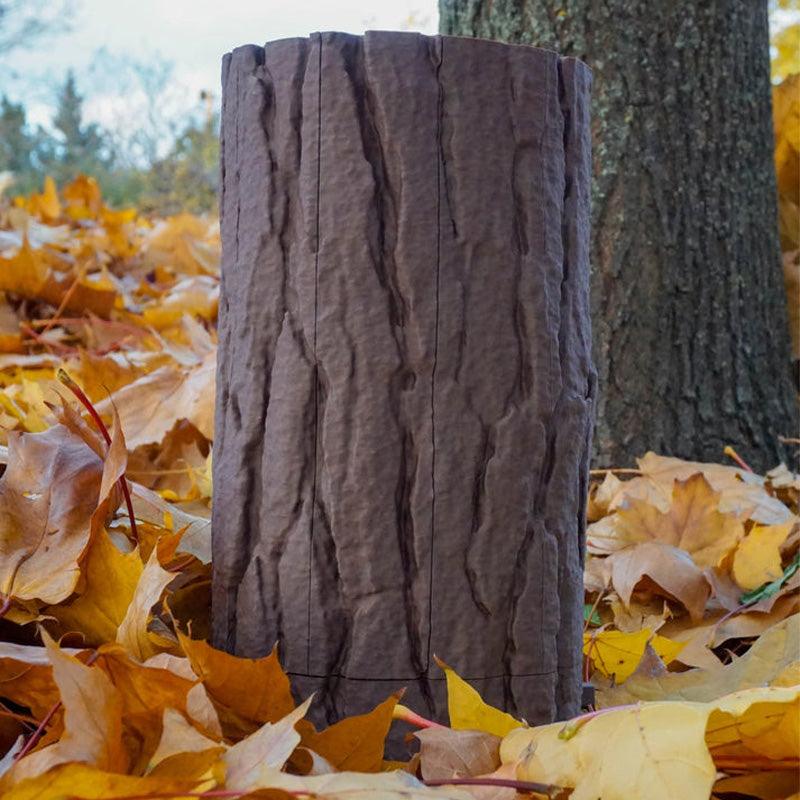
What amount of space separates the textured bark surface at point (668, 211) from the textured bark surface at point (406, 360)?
41.9 inches

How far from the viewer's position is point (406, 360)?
37.9 inches

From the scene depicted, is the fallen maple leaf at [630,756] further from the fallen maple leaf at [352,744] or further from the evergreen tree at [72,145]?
the evergreen tree at [72,145]

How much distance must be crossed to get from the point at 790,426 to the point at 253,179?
1.60 m

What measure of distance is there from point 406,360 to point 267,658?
297 mm

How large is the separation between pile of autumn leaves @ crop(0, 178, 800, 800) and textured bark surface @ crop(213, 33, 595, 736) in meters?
0.12

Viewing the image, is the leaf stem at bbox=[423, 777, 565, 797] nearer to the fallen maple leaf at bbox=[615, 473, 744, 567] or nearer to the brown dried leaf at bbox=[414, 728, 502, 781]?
the brown dried leaf at bbox=[414, 728, 502, 781]

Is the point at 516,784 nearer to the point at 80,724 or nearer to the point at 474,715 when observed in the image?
the point at 474,715

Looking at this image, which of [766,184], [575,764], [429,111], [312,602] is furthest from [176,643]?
[766,184]

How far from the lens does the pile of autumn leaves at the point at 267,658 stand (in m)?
0.74

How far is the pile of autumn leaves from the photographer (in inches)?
29.1

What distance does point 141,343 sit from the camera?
9.53ft

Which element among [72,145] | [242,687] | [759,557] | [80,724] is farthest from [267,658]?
[72,145]

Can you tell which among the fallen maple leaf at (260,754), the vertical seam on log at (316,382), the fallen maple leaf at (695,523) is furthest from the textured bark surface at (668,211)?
the fallen maple leaf at (260,754)

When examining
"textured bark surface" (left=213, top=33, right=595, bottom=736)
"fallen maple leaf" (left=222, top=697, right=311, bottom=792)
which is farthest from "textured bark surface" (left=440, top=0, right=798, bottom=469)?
"fallen maple leaf" (left=222, top=697, right=311, bottom=792)
